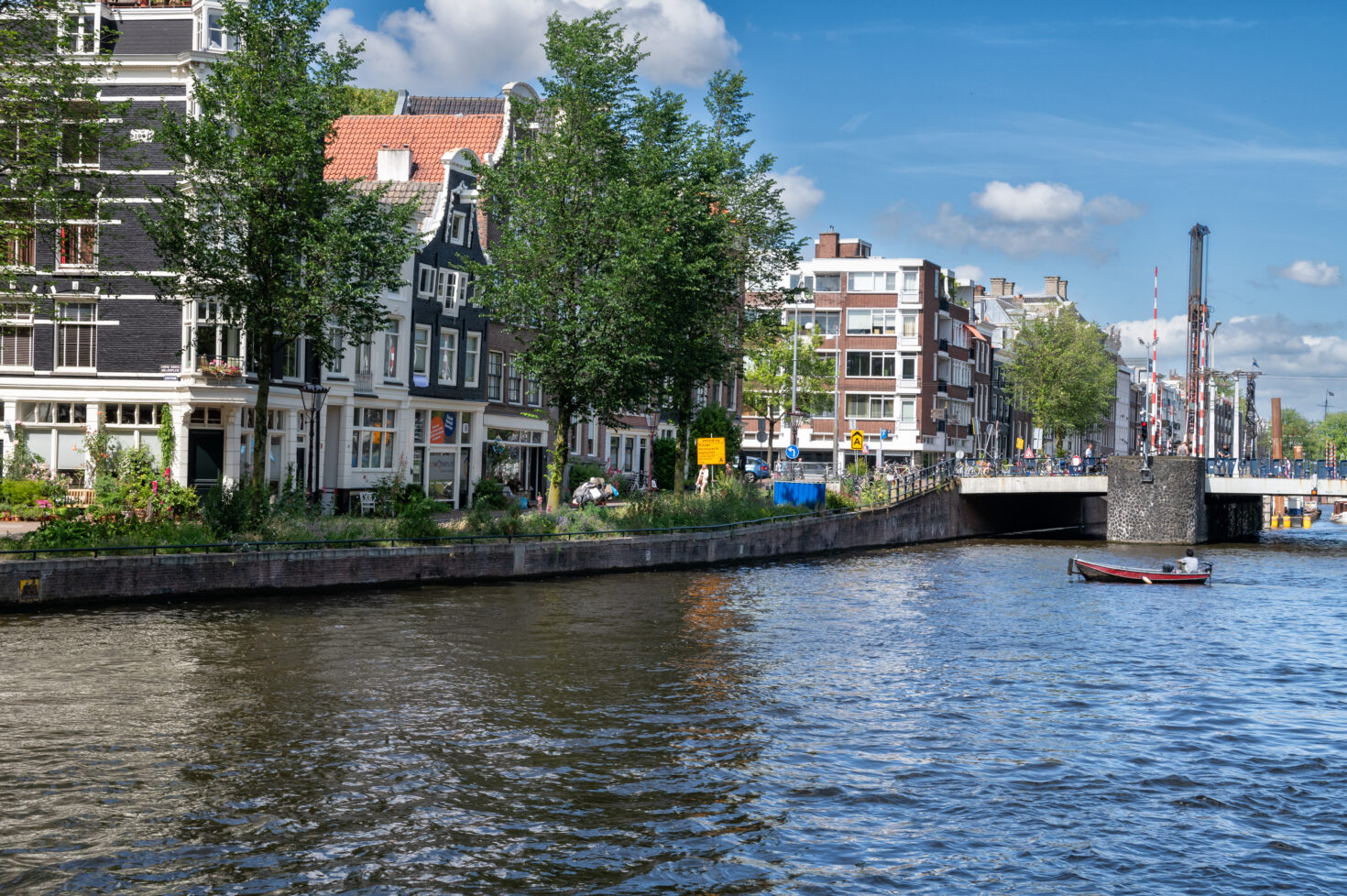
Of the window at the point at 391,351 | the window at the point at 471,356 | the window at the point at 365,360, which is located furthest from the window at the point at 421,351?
the window at the point at 365,360

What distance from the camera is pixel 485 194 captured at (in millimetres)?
48531

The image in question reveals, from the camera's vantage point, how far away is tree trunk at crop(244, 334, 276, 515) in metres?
35.6

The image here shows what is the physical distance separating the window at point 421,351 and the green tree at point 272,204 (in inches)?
618

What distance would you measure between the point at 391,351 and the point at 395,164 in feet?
31.9

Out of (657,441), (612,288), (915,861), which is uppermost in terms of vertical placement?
(612,288)

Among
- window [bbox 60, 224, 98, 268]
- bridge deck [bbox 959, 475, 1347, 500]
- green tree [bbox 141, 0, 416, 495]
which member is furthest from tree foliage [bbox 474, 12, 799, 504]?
bridge deck [bbox 959, 475, 1347, 500]

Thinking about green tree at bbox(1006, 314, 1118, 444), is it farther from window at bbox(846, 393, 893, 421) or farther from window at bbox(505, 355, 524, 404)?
window at bbox(505, 355, 524, 404)

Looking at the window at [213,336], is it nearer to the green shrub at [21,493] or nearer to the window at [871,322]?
the green shrub at [21,493]

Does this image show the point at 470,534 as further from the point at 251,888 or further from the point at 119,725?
the point at 251,888

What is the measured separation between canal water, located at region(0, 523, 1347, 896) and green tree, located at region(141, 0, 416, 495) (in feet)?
27.5

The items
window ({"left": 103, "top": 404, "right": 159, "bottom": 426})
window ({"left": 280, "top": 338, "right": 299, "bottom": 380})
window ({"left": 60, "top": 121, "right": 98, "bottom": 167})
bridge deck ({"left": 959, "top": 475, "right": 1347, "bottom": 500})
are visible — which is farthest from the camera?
bridge deck ({"left": 959, "top": 475, "right": 1347, "bottom": 500})

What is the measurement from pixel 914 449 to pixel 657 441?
42.5m

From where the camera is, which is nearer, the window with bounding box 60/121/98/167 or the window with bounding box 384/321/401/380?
the window with bounding box 60/121/98/167

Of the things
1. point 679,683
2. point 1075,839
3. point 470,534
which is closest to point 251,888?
point 1075,839
